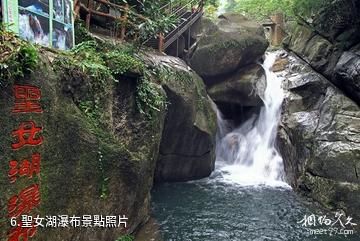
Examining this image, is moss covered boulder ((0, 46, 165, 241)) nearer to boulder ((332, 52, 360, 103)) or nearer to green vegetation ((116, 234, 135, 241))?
green vegetation ((116, 234, 135, 241))

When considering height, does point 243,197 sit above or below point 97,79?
below

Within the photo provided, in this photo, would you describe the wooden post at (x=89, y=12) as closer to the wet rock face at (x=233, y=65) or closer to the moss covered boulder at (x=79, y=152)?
the moss covered boulder at (x=79, y=152)

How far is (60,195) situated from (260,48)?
1370 cm

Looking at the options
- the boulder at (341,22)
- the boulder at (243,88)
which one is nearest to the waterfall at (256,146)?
the boulder at (243,88)

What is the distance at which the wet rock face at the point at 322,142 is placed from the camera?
32.3ft

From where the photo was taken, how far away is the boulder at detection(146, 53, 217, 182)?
1178 cm

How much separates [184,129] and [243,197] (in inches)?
127

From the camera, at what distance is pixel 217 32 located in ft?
54.4

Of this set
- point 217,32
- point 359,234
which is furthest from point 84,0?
point 359,234

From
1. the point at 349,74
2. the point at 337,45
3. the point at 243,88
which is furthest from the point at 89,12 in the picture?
the point at 337,45

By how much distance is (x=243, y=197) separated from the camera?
436 inches

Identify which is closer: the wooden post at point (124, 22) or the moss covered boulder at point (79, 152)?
the moss covered boulder at point (79, 152)

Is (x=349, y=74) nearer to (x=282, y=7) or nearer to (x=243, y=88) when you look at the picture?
(x=243, y=88)

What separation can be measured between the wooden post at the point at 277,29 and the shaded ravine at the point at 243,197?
24.2ft
